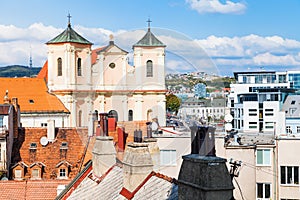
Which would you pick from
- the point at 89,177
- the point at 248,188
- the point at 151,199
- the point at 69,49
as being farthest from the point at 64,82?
the point at 151,199

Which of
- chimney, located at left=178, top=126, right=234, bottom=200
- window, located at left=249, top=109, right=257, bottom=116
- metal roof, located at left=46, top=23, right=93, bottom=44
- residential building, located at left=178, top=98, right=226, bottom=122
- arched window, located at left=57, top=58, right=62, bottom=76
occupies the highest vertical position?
metal roof, located at left=46, top=23, right=93, bottom=44

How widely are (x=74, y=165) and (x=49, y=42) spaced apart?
38.3m

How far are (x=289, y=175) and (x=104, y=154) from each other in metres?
14.6

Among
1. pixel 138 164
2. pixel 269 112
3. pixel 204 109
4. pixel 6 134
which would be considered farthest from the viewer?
pixel 269 112

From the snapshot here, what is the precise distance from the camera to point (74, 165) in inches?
1535

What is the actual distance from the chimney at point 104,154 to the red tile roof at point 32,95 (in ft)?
170

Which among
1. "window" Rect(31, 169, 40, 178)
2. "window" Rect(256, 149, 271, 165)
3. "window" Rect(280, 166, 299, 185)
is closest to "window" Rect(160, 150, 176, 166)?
"window" Rect(256, 149, 271, 165)

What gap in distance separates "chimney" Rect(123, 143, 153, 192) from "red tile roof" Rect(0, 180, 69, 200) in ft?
33.0

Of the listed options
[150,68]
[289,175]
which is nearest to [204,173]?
[150,68]

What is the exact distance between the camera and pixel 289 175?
28922mm

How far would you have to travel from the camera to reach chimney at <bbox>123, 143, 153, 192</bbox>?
13.3m

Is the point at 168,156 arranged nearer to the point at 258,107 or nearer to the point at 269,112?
the point at 269,112

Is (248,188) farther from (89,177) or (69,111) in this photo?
(69,111)

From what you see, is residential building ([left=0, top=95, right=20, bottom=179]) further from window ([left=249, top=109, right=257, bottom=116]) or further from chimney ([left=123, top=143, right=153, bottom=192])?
window ([left=249, top=109, right=257, bottom=116])
